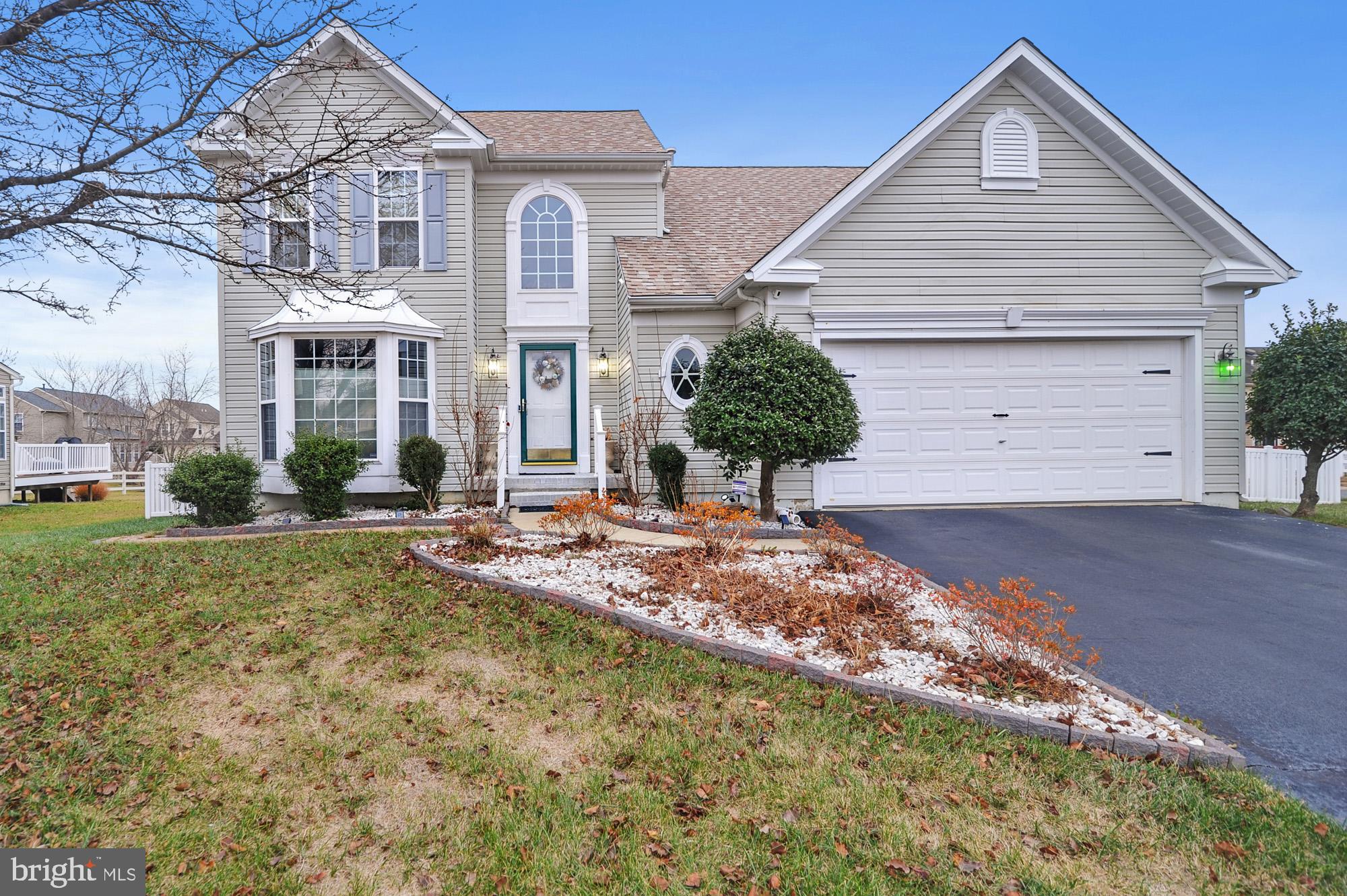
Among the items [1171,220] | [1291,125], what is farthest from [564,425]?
[1291,125]

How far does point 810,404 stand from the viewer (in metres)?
7.79

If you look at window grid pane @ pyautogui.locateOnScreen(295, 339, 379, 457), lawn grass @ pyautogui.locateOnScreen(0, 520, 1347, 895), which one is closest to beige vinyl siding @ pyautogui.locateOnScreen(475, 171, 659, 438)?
window grid pane @ pyautogui.locateOnScreen(295, 339, 379, 457)

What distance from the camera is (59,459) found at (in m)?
20.5

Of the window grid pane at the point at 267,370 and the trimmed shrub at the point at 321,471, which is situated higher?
the window grid pane at the point at 267,370

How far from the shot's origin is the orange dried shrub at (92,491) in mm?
21469

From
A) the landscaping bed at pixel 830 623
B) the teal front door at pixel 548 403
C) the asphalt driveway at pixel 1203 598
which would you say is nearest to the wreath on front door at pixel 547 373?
the teal front door at pixel 548 403

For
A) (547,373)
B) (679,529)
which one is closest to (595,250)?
(547,373)

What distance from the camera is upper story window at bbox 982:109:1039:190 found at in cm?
911

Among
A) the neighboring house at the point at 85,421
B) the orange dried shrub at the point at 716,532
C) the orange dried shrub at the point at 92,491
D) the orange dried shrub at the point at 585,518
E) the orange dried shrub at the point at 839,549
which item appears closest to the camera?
the orange dried shrub at the point at 839,549

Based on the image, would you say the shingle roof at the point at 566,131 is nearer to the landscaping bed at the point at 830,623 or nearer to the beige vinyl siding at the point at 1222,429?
the landscaping bed at the point at 830,623

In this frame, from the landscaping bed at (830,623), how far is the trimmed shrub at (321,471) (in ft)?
9.90

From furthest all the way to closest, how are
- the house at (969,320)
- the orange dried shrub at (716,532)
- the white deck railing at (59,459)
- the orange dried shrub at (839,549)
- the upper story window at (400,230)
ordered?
the white deck railing at (59,459) < the upper story window at (400,230) < the house at (969,320) < the orange dried shrub at (716,532) < the orange dried shrub at (839,549)

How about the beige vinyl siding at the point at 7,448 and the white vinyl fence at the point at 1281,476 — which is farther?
the beige vinyl siding at the point at 7,448

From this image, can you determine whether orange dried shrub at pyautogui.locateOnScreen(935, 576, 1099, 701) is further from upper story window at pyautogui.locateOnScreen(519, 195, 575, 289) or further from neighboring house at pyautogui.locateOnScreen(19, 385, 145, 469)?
A: neighboring house at pyautogui.locateOnScreen(19, 385, 145, 469)
